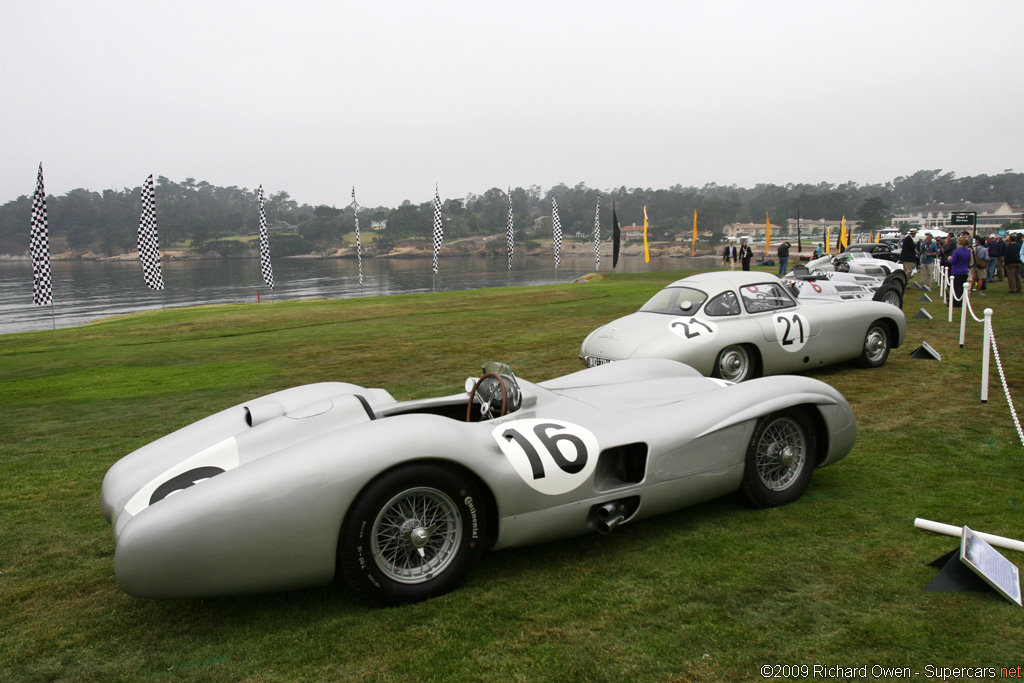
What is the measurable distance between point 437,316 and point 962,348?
505 inches

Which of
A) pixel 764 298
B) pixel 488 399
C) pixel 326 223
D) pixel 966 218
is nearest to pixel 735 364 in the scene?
pixel 764 298

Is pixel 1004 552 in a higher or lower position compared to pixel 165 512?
lower

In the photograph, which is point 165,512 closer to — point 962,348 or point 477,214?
point 962,348

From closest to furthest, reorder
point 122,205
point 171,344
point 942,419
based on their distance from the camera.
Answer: point 942,419
point 171,344
point 122,205

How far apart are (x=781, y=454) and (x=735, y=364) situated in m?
4.21

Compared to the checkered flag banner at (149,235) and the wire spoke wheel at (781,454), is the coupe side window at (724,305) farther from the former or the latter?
the checkered flag banner at (149,235)

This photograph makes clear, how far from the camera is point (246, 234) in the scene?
498 feet

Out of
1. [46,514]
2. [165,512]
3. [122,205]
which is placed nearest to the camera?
[165,512]

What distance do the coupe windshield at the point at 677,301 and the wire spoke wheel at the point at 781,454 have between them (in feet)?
14.3

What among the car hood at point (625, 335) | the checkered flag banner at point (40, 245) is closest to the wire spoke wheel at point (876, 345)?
the car hood at point (625, 335)

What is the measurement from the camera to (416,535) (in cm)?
358

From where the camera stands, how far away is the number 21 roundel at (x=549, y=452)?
155 inches

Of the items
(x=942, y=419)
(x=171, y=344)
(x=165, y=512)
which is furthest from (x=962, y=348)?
(x=171, y=344)

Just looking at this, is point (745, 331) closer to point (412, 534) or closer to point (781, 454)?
point (781, 454)
